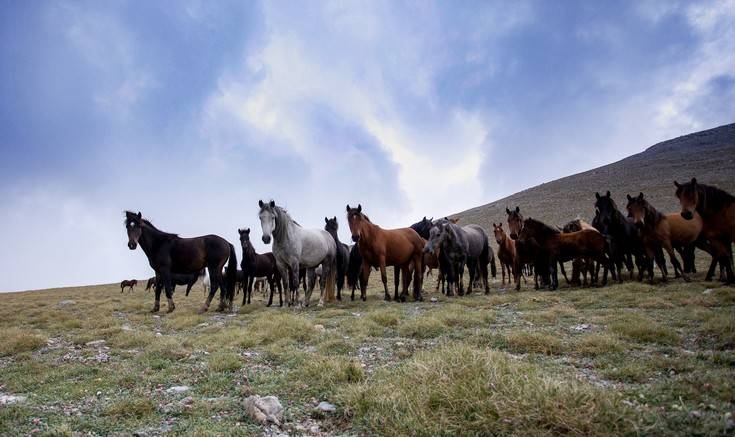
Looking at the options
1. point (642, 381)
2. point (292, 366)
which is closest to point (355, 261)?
point (292, 366)

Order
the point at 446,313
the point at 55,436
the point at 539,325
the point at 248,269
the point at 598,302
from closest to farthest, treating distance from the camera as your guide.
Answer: the point at 55,436 < the point at 539,325 < the point at 446,313 < the point at 598,302 < the point at 248,269

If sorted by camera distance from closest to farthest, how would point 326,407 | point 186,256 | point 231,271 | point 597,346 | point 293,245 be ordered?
point 326,407 < point 597,346 < point 293,245 < point 186,256 < point 231,271

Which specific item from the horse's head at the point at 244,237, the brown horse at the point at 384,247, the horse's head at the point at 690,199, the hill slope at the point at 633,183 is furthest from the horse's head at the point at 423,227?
the hill slope at the point at 633,183

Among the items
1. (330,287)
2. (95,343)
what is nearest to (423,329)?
(95,343)

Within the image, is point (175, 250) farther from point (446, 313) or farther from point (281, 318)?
point (446, 313)

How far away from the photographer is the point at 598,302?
8.53m

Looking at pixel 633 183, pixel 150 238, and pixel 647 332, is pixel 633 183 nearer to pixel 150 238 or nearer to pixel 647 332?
pixel 647 332

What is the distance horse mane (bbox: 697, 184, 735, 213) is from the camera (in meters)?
9.41

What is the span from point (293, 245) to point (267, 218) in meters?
1.25

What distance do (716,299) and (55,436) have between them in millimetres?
10102

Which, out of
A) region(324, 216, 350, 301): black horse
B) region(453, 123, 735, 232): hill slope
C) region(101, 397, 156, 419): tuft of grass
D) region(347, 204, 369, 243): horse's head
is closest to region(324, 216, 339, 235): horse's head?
region(324, 216, 350, 301): black horse

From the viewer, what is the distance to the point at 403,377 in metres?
3.21

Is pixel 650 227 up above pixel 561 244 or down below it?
above

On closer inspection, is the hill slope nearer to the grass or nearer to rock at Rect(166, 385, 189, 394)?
the grass
